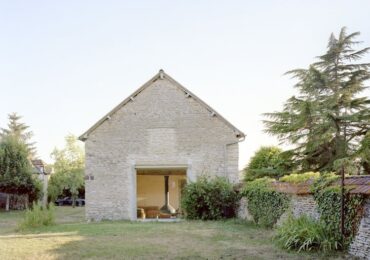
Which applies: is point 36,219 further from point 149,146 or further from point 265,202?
point 265,202

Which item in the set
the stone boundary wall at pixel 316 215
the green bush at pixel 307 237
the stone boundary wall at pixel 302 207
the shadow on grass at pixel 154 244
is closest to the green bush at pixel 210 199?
the stone boundary wall at pixel 316 215

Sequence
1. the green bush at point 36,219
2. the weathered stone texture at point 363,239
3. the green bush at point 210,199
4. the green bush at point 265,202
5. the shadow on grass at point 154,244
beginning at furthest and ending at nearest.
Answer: the green bush at point 210,199 < the green bush at point 36,219 < the green bush at point 265,202 < the shadow on grass at point 154,244 < the weathered stone texture at point 363,239

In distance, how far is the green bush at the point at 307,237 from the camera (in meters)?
9.14

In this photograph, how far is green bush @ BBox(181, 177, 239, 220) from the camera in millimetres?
18484

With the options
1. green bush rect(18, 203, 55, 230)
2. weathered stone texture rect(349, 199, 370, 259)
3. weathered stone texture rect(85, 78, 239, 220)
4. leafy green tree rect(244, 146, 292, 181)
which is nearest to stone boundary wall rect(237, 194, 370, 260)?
weathered stone texture rect(349, 199, 370, 259)

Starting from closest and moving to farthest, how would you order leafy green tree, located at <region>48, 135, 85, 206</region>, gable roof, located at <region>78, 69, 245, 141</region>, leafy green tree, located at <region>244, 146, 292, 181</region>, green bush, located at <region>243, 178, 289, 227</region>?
1. green bush, located at <region>243, 178, 289, 227</region>
2. gable roof, located at <region>78, 69, 245, 141</region>
3. leafy green tree, located at <region>244, 146, 292, 181</region>
4. leafy green tree, located at <region>48, 135, 85, 206</region>

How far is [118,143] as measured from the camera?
65.7 ft

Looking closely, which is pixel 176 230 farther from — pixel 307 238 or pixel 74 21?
pixel 74 21

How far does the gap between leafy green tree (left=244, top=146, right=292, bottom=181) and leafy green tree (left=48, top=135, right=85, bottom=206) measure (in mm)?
22433

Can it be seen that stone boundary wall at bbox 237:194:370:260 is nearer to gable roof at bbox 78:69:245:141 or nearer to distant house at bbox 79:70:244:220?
distant house at bbox 79:70:244:220

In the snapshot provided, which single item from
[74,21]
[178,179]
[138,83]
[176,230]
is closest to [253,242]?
[176,230]

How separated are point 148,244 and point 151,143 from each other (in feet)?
31.4

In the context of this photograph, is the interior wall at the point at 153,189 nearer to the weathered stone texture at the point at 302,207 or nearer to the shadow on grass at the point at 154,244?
the shadow on grass at the point at 154,244

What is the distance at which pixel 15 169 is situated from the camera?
3112cm
